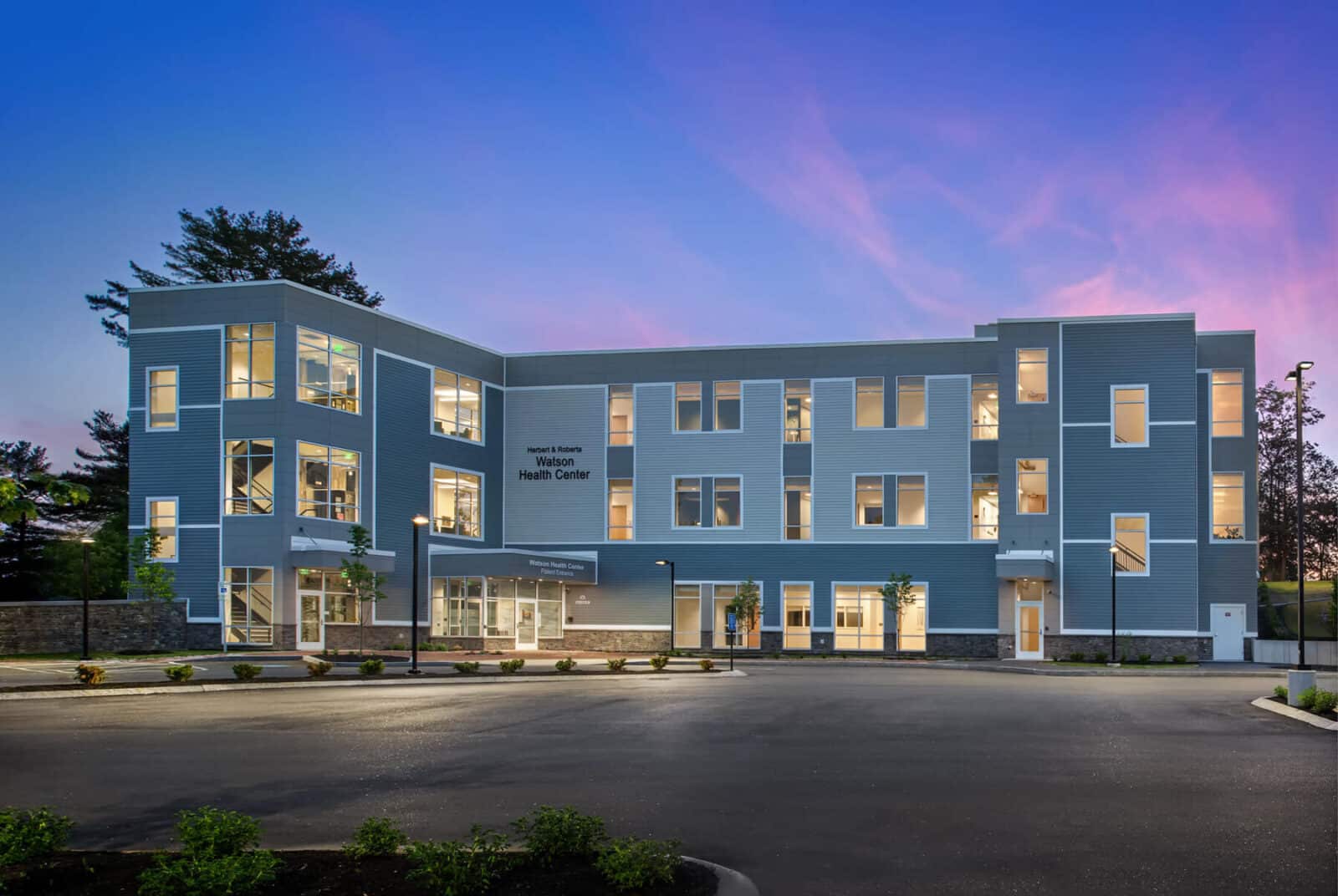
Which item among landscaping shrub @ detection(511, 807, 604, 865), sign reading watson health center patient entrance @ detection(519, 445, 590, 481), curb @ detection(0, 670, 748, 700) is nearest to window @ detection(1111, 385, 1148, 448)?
curb @ detection(0, 670, 748, 700)

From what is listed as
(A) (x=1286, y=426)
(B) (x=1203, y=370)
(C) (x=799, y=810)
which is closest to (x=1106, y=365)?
(B) (x=1203, y=370)

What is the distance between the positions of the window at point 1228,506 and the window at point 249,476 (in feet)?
127

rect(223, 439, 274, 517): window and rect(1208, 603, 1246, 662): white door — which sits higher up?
rect(223, 439, 274, 517): window

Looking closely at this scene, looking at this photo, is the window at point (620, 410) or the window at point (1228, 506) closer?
the window at point (1228, 506)

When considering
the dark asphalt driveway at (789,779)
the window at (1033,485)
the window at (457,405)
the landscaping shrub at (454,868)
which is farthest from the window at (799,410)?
the landscaping shrub at (454,868)

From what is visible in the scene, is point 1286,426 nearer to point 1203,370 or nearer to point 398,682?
point 1203,370

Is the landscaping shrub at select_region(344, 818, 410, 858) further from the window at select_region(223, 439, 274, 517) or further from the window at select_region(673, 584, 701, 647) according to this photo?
the window at select_region(673, 584, 701, 647)

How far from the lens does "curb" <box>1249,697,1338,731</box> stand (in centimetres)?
1925

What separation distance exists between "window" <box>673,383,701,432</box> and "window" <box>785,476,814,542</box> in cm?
520

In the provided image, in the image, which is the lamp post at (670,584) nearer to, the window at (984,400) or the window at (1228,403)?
the window at (984,400)

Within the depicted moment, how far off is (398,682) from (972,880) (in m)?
23.9

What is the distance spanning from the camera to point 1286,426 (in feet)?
273

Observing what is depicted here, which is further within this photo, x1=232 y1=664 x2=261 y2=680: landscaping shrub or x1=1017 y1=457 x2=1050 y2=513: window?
x1=1017 y1=457 x2=1050 y2=513: window

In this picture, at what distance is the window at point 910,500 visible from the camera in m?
55.7
